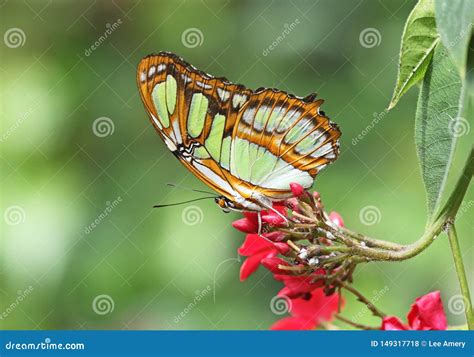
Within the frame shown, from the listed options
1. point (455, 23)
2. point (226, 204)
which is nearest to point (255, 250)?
point (226, 204)

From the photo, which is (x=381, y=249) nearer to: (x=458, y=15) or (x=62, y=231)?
(x=458, y=15)

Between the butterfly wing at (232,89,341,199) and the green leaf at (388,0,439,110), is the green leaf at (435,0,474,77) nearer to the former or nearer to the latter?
the green leaf at (388,0,439,110)

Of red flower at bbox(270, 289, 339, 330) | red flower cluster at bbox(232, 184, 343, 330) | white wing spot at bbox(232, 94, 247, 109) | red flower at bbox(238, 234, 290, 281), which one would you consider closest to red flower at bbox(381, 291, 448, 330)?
red flower cluster at bbox(232, 184, 343, 330)

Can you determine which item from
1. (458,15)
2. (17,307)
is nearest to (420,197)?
(17,307)

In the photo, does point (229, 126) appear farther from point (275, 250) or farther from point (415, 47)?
point (415, 47)

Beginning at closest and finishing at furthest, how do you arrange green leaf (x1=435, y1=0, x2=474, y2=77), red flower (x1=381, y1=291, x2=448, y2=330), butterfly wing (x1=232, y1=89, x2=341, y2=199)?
green leaf (x1=435, y1=0, x2=474, y2=77) → red flower (x1=381, y1=291, x2=448, y2=330) → butterfly wing (x1=232, y1=89, x2=341, y2=199)

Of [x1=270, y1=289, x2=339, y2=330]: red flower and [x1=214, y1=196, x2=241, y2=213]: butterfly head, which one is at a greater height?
[x1=214, y1=196, x2=241, y2=213]: butterfly head

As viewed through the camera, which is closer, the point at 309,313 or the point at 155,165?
the point at 309,313

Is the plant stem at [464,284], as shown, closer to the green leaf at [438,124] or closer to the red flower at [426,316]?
the green leaf at [438,124]
